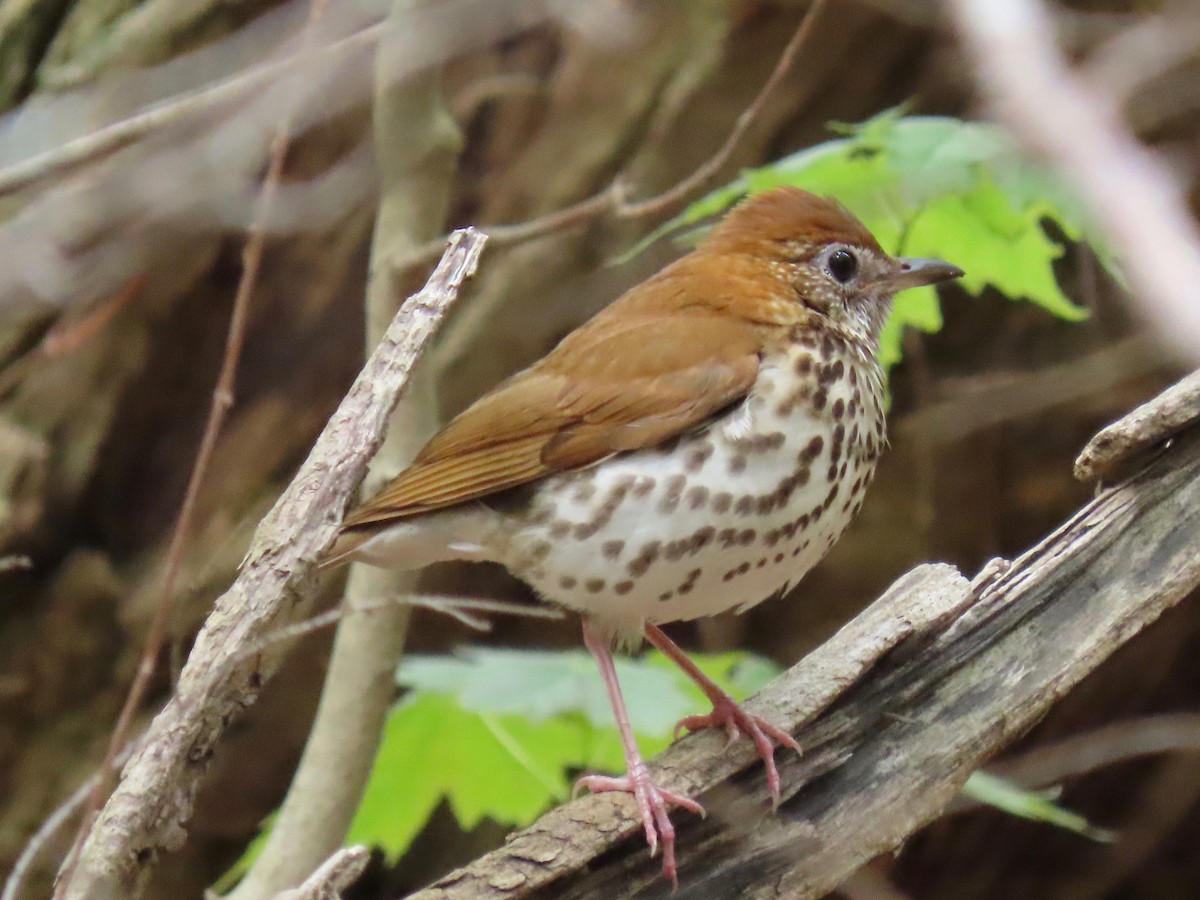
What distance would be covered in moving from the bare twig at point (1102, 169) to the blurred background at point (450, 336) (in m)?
1.72

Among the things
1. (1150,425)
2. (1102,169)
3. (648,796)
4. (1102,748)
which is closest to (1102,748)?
(1102,748)

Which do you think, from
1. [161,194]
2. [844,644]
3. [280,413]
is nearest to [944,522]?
[280,413]

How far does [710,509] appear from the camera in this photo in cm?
205

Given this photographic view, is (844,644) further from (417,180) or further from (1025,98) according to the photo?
(417,180)

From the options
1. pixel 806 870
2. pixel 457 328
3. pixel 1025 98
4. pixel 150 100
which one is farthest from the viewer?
pixel 457 328

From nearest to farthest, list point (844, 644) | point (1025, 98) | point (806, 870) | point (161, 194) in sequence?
point (1025, 98) → point (806, 870) → point (844, 644) → point (161, 194)

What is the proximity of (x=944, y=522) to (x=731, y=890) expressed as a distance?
236 centimetres

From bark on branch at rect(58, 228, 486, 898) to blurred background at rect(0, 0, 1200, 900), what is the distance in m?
1.29

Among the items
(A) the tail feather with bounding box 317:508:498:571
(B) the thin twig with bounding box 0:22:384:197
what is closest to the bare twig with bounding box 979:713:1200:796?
(A) the tail feather with bounding box 317:508:498:571

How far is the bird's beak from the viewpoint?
2340mm

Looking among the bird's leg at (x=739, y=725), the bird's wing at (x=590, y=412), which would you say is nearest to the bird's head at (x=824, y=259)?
the bird's wing at (x=590, y=412)

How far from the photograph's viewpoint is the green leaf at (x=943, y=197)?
224cm

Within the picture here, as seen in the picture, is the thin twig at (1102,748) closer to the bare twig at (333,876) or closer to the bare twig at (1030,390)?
the bare twig at (1030,390)

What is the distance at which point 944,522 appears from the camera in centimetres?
407
